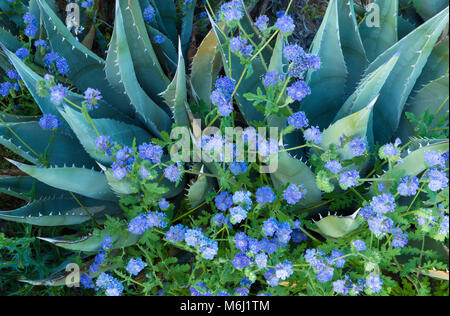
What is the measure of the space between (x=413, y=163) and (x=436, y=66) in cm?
52

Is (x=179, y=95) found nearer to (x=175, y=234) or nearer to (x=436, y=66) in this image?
(x=175, y=234)

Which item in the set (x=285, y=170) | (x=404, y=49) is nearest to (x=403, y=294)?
(x=285, y=170)

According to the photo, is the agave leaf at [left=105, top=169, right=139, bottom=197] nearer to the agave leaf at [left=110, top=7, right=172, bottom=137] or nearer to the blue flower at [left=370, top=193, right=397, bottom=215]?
the agave leaf at [left=110, top=7, right=172, bottom=137]

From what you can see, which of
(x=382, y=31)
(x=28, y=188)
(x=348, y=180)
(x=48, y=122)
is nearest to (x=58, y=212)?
(x=28, y=188)

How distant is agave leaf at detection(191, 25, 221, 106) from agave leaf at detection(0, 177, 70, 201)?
752mm

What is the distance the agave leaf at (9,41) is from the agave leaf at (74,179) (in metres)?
0.73

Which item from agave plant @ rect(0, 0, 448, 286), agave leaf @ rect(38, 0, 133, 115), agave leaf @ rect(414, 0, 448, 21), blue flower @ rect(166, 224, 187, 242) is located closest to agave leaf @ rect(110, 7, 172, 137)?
agave plant @ rect(0, 0, 448, 286)

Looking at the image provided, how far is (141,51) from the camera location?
188 cm

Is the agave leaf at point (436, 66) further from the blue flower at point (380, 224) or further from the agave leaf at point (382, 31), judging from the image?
the blue flower at point (380, 224)

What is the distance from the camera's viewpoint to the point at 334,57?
1.74 metres

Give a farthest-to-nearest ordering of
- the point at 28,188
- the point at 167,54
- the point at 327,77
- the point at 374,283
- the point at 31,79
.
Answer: the point at 167,54 → the point at 28,188 → the point at 327,77 → the point at 31,79 → the point at 374,283

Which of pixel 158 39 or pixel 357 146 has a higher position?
pixel 158 39

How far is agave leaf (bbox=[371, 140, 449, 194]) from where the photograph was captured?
1.44 m
